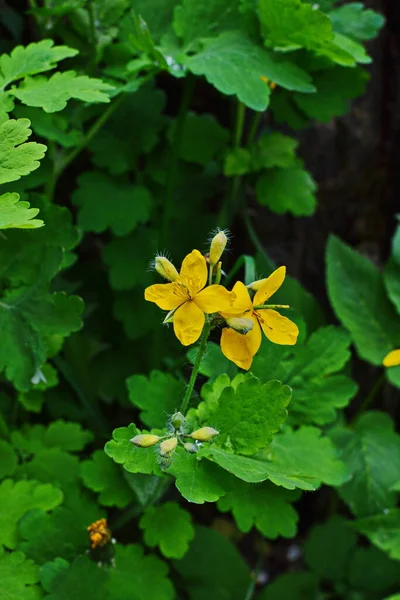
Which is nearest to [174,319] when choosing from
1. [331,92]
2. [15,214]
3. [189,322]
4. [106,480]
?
[189,322]

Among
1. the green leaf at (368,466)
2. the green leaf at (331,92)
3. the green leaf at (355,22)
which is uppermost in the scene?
the green leaf at (355,22)

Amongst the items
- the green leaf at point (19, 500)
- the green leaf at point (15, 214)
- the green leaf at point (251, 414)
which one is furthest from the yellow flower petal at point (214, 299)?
the green leaf at point (19, 500)

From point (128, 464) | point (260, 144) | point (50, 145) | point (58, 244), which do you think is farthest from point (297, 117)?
point (128, 464)

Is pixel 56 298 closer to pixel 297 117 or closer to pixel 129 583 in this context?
pixel 129 583

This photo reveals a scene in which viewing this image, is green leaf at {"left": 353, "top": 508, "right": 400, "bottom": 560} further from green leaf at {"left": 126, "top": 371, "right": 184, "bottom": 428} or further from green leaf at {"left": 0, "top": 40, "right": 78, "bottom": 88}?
green leaf at {"left": 0, "top": 40, "right": 78, "bottom": 88}

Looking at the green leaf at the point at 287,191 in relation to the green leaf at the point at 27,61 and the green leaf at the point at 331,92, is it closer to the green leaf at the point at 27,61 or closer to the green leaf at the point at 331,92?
the green leaf at the point at 331,92

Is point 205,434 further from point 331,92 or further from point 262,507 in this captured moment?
point 331,92

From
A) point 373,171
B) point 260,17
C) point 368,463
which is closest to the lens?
point 260,17
